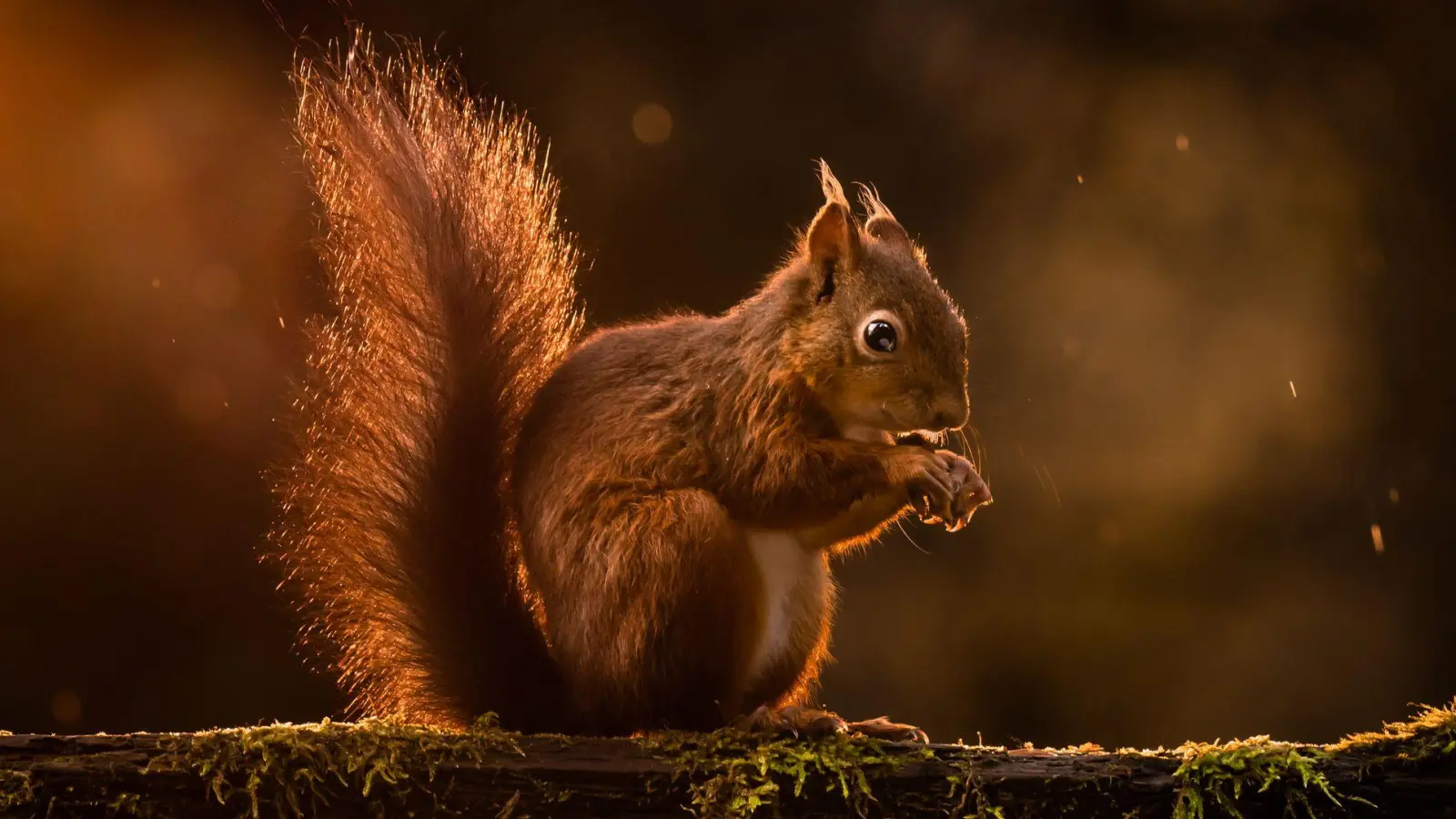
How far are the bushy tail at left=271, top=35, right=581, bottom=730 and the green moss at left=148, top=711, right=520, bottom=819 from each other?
0.78 ft

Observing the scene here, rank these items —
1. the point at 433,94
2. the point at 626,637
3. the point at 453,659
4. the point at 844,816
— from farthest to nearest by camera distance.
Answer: the point at 433,94, the point at 453,659, the point at 626,637, the point at 844,816

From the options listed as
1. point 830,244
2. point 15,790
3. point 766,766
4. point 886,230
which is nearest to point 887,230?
point 886,230

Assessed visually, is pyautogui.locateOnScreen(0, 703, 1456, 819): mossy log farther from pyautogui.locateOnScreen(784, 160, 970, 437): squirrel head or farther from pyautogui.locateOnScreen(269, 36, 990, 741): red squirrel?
pyautogui.locateOnScreen(784, 160, 970, 437): squirrel head

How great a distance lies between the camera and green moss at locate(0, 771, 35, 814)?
1.27 meters

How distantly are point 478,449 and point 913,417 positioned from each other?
595mm

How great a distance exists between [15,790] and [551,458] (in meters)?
0.71

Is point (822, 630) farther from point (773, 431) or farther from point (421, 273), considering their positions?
point (421, 273)

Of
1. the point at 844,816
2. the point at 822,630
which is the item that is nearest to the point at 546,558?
the point at 822,630

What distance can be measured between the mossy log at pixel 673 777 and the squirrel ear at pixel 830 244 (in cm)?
64

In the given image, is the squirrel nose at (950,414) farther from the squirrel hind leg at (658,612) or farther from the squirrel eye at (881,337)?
the squirrel hind leg at (658,612)

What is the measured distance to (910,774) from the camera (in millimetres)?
1366

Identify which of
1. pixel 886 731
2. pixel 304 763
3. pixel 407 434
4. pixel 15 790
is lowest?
pixel 15 790

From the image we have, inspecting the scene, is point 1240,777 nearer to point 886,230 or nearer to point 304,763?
point 886,230

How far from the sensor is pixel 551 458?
5.33ft
